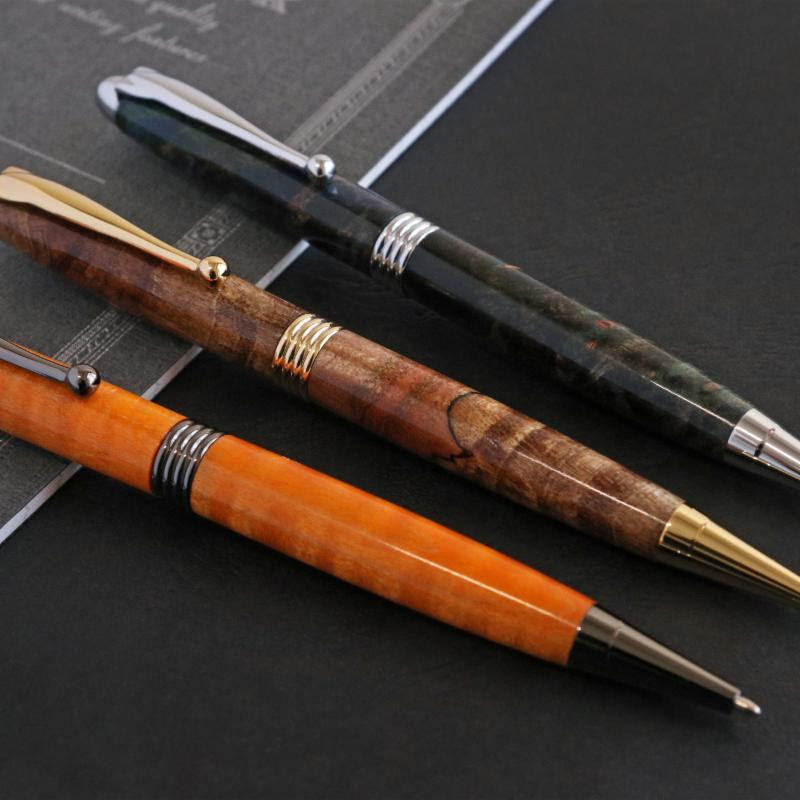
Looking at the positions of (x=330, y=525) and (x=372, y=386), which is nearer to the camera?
(x=330, y=525)

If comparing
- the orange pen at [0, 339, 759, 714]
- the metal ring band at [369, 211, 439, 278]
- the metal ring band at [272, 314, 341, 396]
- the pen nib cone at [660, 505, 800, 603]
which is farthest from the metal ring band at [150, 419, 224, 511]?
the pen nib cone at [660, 505, 800, 603]

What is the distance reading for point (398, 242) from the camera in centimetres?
127

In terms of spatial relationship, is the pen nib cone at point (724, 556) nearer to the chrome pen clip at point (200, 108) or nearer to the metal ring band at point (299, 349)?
the metal ring band at point (299, 349)

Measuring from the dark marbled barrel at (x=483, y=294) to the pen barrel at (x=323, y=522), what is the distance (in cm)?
22

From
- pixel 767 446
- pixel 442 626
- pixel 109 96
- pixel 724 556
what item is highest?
pixel 109 96

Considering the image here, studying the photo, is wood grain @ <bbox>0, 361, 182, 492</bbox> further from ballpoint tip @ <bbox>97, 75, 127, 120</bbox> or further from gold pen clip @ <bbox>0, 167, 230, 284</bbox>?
ballpoint tip @ <bbox>97, 75, 127, 120</bbox>

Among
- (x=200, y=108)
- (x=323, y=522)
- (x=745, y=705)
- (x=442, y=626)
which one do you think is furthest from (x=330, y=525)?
(x=200, y=108)

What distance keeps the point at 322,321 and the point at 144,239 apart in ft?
0.68

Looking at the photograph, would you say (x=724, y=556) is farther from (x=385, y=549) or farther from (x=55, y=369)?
(x=55, y=369)

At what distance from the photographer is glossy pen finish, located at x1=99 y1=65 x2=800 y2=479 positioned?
1.11 meters

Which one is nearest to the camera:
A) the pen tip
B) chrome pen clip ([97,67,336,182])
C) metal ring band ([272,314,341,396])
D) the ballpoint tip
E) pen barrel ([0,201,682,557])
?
the pen tip

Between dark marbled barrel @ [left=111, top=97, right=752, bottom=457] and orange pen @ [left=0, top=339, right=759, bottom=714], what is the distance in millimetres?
218

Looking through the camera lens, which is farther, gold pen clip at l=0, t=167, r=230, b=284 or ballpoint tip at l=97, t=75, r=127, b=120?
ballpoint tip at l=97, t=75, r=127, b=120

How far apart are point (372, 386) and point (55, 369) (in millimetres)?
286
